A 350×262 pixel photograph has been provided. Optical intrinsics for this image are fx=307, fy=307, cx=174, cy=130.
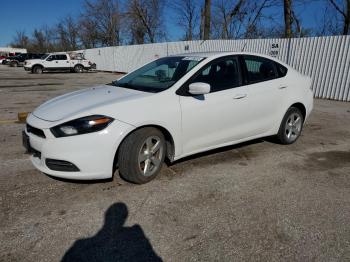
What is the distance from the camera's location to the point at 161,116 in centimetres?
360

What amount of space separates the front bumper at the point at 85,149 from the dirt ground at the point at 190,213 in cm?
30

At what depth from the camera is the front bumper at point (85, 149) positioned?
321 cm

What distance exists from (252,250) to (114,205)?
4.80 feet

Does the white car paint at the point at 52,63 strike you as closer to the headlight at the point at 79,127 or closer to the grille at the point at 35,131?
the grille at the point at 35,131

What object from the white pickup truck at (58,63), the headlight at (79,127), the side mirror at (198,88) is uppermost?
the side mirror at (198,88)

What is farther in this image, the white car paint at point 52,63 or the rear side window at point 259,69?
the white car paint at point 52,63

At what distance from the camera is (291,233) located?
2809 millimetres

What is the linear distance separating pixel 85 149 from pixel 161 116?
0.94m

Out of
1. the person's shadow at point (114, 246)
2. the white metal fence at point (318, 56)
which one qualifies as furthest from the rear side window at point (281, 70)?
the white metal fence at point (318, 56)

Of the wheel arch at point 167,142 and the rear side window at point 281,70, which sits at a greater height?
the rear side window at point 281,70

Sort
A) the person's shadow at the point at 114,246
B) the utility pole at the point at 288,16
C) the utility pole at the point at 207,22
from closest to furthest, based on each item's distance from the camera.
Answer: the person's shadow at the point at 114,246
the utility pole at the point at 288,16
the utility pole at the point at 207,22

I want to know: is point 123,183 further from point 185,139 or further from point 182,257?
point 182,257

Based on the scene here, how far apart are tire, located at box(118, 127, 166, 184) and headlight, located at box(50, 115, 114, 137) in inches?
14.1

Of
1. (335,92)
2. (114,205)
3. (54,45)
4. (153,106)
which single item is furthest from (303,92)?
(54,45)
